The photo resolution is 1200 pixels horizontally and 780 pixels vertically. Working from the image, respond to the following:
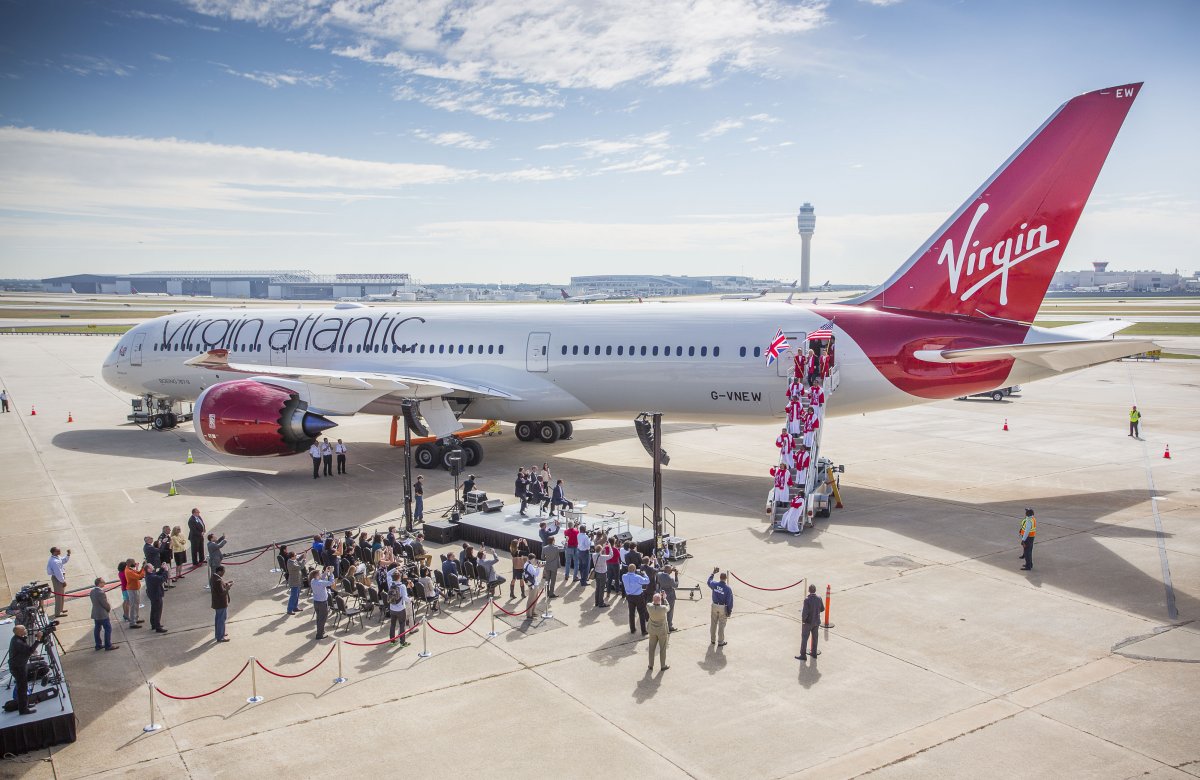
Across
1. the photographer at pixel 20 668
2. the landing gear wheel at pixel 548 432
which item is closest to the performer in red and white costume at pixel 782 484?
the landing gear wheel at pixel 548 432

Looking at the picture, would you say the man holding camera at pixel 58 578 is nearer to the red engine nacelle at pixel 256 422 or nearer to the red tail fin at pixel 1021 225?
the red engine nacelle at pixel 256 422

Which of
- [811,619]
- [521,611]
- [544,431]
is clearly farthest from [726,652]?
[544,431]

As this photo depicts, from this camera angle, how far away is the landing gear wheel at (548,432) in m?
31.2

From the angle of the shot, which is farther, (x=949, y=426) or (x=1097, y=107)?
(x=949, y=426)

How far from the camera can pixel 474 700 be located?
451 inches

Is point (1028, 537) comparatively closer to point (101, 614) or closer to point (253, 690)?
point (253, 690)

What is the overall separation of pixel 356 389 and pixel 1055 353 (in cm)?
1819

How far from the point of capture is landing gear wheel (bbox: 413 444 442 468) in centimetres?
2673

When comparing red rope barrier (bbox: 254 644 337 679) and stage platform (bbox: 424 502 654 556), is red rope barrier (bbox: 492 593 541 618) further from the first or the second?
red rope barrier (bbox: 254 644 337 679)

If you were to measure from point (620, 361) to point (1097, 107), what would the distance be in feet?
44.4

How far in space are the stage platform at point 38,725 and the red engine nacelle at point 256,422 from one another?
13.2 m

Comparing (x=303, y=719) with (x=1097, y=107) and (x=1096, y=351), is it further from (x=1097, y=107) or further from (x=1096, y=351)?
(x=1097, y=107)

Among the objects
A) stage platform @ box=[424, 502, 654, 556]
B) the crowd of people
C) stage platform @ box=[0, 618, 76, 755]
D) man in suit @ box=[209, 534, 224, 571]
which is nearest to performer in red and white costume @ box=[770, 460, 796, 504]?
the crowd of people

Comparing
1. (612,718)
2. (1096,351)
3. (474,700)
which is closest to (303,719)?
(474,700)
